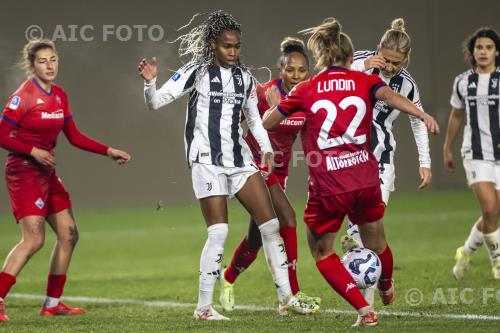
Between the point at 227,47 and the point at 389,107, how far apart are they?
147cm

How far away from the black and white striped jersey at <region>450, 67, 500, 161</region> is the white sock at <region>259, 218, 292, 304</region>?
2.71m

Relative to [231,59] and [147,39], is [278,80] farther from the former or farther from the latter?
[147,39]

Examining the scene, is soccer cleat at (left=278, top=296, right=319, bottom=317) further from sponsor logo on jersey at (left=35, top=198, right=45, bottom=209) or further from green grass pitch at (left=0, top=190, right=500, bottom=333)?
sponsor logo on jersey at (left=35, top=198, right=45, bottom=209)

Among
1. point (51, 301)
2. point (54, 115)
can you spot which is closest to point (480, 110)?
point (54, 115)

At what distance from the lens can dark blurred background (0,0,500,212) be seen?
58.1 feet

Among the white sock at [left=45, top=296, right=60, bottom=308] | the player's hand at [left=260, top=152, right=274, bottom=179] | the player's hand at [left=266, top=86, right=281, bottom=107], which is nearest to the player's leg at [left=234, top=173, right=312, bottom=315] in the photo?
the player's hand at [left=260, top=152, right=274, bottom=179]

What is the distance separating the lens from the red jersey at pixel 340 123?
546cm

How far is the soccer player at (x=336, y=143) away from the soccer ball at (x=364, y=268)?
27 centimetres

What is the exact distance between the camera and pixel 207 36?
20.7ft

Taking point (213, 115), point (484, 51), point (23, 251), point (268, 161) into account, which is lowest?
point (23, 251)

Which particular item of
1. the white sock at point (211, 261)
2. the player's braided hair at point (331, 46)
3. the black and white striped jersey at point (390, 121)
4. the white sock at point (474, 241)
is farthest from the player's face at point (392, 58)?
the white sock at point (474, 241)

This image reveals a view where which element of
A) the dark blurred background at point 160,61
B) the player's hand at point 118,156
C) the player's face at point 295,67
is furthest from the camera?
the dark blurred background at point 160,61

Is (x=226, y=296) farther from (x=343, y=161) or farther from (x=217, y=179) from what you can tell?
(x=343, y=161)

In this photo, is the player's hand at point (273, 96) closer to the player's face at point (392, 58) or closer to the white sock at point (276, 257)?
the player's face at point (392, 58)
